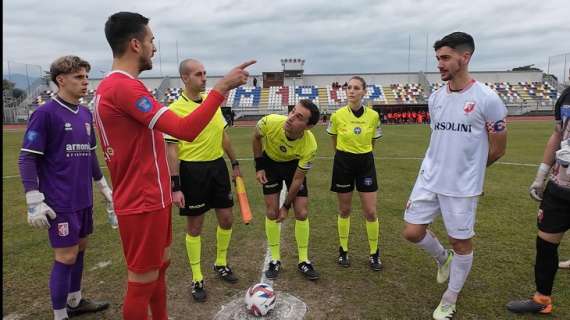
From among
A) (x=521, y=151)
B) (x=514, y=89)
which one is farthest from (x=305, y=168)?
(x=514, y=89)

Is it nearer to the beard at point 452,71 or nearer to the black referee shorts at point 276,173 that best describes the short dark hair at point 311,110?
the black referee shorts at point 276,173

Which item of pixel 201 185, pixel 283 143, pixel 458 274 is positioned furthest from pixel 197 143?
pixel 458 274

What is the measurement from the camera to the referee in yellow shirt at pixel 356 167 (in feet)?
16.5

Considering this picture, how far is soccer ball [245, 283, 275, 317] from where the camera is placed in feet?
12.3

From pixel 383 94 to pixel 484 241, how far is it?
4795cm

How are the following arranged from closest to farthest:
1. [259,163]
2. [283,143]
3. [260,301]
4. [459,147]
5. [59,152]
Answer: [59,152]
[459,147]
[260,301]
[283,143]
[259,163]

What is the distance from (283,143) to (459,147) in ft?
6.38

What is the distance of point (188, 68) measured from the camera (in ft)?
13.9

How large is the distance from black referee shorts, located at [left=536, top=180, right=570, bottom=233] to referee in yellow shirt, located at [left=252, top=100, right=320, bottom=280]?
239cm

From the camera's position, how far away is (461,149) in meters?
3.58

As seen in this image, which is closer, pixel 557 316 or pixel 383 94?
pixel 557 316

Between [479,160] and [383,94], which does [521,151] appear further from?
[383,94]

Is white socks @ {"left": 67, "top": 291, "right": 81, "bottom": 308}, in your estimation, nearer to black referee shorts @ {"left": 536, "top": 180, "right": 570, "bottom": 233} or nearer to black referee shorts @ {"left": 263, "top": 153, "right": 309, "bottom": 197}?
black referee shorts @ {"left": 263, "top": 153, "right": 309, "bottom": 197}

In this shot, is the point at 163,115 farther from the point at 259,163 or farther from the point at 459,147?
the point at 459,147
